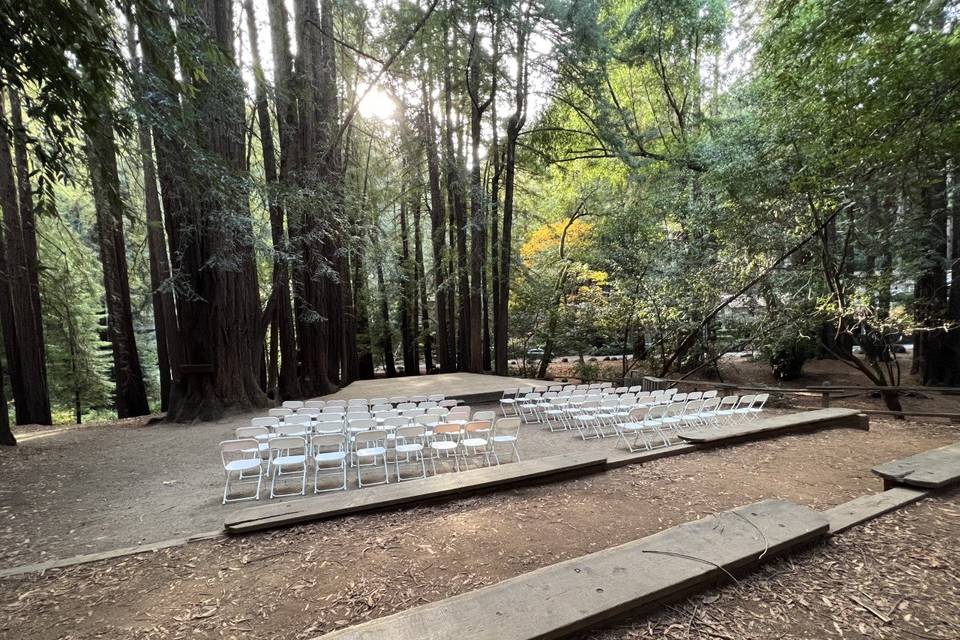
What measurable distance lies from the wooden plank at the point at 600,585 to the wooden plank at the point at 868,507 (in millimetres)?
343

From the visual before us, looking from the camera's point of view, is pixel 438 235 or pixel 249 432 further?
pixel 438 235

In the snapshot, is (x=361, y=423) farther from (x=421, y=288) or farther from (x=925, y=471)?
(x=421, y=288)

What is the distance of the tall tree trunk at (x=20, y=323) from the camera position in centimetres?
888

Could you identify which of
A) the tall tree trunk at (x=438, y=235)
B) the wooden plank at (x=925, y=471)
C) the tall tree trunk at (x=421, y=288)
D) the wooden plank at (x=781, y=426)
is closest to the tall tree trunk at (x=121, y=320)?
the tall tree trunk at (x=438, y=235)

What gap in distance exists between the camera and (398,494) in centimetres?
390

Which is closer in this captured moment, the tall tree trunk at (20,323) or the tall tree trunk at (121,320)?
the tall tree trunk at (20,323)

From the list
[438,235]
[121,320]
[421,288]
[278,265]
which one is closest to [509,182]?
[438,235]

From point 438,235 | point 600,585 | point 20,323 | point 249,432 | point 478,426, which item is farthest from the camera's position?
point 438,235

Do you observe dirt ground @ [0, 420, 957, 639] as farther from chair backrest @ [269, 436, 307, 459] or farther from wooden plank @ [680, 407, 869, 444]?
wooden plank @ [680, 407, 869, 444]

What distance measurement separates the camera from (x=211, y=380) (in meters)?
9.14

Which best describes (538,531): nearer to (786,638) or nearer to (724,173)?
(786,638)

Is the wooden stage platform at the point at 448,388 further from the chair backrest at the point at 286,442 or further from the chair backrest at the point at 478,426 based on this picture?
the chair backrest at the point at 286,442

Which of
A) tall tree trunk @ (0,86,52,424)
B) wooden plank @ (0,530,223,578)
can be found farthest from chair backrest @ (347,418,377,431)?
tall tree trunk @ (0,86,52,424)

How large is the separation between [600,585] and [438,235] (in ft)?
52.1
